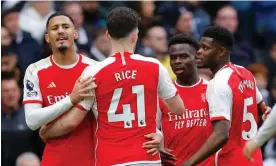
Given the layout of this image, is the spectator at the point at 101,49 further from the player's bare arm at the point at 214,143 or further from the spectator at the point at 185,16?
the player's bare arm at the point at 214,143

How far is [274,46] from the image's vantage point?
1681 centimetres

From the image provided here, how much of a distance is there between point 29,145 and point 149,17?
4334mm

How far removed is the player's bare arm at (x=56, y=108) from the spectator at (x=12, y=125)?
4.02 metres

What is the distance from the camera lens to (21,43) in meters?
14.4

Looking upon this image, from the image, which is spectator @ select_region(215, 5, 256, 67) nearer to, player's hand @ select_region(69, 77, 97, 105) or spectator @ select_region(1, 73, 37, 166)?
spectator @ select_region(1, 73, 37, 166)

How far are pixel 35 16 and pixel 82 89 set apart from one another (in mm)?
6925

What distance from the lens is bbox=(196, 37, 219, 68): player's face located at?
906 cm

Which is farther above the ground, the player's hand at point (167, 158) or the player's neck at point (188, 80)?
the player's neck at point (188, 80)

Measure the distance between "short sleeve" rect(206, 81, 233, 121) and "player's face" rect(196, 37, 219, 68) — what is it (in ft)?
1.33

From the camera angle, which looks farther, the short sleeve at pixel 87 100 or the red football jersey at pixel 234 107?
the red football jersey at pixel 234 107

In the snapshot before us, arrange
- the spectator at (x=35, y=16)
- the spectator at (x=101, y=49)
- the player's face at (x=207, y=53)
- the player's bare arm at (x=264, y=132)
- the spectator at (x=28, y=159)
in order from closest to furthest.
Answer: the player's bare arm at (x=264, y=132), the player's face at (x=207, y=53), the spectator at (x=28, y=159), the spectator at (x=35, y=16), the spectator at (x=101, y=49)

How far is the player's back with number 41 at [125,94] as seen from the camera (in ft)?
26.7

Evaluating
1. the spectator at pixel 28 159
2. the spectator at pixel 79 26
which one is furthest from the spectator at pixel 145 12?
the spectator at pixel 28 159

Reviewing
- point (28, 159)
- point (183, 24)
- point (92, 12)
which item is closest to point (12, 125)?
point (28, 159)
